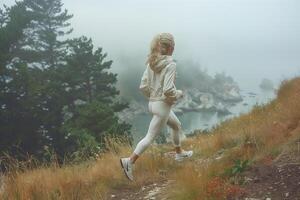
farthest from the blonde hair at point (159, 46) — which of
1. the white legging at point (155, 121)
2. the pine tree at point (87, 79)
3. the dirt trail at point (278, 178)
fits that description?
the pine tree at point (87, 79)

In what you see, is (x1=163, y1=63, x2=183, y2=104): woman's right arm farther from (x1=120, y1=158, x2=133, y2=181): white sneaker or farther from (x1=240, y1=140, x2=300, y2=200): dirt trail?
(x1=240, y1=140, x2=300, y2=200): dirt trail

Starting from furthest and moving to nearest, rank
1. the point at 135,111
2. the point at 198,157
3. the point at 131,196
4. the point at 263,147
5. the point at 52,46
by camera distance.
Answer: the point at 135,111
the point at 52,46
the point at 198,157
the point at 263,147
the point at 131,196

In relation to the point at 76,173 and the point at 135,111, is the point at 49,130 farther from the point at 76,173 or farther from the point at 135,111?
the point at 135,111

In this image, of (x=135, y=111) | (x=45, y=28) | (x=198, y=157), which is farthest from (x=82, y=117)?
(x=135, y=111)

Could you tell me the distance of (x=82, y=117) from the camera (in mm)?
31672

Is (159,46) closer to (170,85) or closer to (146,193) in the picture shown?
(170,85)

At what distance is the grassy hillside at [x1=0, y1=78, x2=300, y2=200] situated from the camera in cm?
571

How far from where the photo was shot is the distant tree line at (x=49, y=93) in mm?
31919

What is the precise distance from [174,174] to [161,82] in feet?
4.52

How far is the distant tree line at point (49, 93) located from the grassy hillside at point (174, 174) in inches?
886

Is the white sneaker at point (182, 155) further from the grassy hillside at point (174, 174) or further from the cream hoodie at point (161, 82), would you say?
the cream hoodie at point (161, 82)

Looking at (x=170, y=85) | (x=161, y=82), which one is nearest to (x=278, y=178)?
(x=170, y=85)

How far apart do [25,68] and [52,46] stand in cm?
840

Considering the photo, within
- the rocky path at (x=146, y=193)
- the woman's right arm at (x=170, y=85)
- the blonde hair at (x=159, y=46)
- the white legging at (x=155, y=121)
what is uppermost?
the blonde hair at (x=159, y=46)
